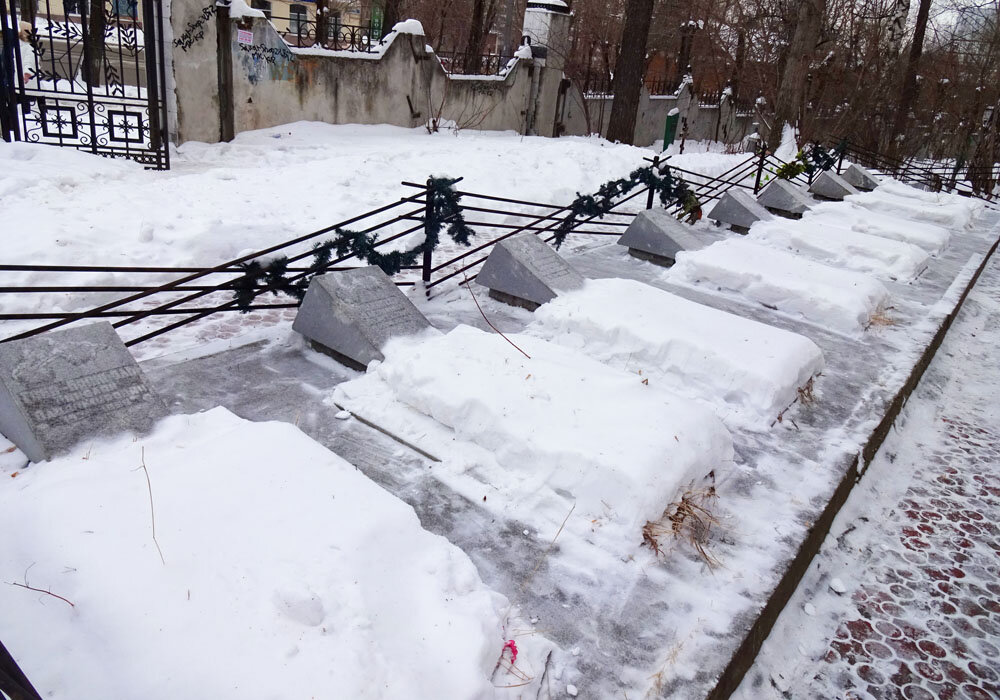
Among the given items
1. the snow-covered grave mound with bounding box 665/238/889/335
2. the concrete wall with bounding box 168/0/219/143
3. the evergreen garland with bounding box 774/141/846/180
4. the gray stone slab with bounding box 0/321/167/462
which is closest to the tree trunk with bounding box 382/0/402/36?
the concrete wall with bounding box 168/0/219/143

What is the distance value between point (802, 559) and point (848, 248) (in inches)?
254

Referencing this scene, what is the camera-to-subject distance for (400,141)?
1596 cm

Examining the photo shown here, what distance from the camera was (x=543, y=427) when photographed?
3873mm

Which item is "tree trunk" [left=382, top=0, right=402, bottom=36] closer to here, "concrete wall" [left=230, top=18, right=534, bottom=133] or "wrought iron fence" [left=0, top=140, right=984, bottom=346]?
"concrete wall" [left=230, top=18, right=534, bottom=133]

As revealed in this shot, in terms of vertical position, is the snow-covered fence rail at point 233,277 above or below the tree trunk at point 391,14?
below

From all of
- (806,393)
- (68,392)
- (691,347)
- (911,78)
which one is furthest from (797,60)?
(68,392)

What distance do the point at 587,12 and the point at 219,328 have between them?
2632 centimetres

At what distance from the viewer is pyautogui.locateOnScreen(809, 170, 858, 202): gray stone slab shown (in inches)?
528

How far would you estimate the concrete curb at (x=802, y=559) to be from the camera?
2852 millimetres

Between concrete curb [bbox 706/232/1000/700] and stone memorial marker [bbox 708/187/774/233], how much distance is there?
4483 millimetres

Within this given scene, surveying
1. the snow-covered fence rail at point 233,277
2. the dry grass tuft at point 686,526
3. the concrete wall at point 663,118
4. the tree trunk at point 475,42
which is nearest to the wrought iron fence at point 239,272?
the snow-covered fence rail at point 233,277

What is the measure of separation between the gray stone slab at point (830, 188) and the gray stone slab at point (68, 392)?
12825 mm

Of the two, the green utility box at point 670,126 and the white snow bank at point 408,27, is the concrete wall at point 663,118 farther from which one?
the white snow bank at point 408,27

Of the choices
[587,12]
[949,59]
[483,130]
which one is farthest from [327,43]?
[949,59]
